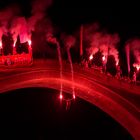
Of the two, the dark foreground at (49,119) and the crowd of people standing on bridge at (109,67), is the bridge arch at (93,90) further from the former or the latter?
the dark foreground at (49,119)

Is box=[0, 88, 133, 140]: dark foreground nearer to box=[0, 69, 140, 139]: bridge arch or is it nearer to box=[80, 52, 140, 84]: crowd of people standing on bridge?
box=[0, 69, 140, 139]: bridge arch

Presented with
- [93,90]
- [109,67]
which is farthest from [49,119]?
[109,67]

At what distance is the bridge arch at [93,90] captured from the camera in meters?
9.88

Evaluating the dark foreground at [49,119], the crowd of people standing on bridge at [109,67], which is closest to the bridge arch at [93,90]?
the crowd of people standing on bridge at [109,67]

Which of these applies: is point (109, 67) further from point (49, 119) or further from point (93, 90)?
point (49, 119)

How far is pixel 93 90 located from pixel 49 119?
2.66m

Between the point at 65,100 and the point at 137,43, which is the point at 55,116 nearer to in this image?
the point at 65,100

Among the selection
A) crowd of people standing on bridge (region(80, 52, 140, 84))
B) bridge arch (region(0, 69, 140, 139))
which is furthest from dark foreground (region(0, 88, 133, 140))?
crowd of people standing on bridge (region(80, 52, 140, 84))

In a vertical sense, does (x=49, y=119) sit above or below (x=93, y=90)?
below

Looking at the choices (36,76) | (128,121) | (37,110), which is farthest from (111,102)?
(37,110)

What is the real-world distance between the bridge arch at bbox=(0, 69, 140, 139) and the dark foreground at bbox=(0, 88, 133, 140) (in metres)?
1.54

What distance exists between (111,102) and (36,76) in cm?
234

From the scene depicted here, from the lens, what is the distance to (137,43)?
12188 mm

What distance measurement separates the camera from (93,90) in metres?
10.3
